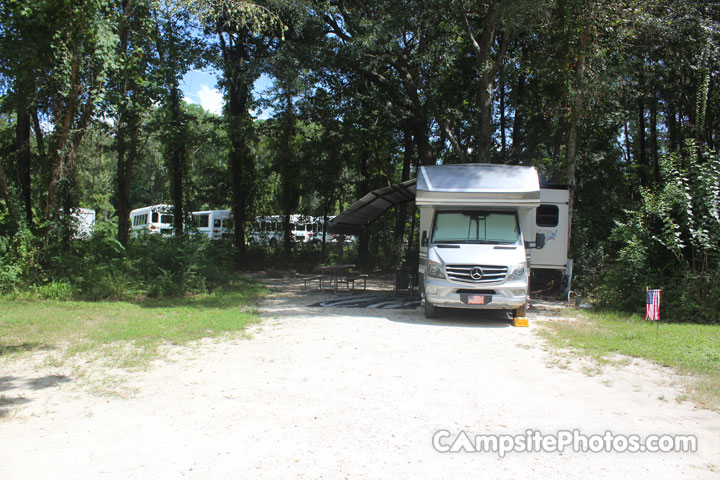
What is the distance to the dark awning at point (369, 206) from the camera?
15289 millimetres

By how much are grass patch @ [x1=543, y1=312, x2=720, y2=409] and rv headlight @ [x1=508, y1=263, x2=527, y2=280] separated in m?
1.13

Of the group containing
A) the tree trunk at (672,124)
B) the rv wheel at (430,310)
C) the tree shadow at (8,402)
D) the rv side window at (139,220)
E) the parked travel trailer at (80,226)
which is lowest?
the tree shadow at (8,402)

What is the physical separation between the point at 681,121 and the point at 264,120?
63.6 ft

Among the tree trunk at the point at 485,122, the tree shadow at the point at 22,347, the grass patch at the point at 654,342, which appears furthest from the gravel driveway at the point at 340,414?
the tree trunk at the point at 485,122

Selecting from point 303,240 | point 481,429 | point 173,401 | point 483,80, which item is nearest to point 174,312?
point 173,401

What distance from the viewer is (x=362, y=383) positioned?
6309mm

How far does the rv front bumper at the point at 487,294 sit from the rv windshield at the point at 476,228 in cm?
107

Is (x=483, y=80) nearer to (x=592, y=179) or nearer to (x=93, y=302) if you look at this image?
(x=592, y=179)

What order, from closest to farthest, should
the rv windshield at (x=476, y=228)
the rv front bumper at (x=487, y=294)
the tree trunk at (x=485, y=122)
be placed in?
the rv front bumper at (x=487, y=294) → the rv windshield at (x=476, y=228) → the tree trunk at (x=485, y=122)

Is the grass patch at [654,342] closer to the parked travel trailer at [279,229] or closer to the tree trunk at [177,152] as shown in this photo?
the tree trunk at [177,152]

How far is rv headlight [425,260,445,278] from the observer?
10508 millimetres

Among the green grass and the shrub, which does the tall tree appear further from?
the shrub

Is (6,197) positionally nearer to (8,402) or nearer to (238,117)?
(238,117)

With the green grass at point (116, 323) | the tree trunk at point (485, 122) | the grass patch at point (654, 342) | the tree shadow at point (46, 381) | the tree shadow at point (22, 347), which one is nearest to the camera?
the tree shadow at point (46, 381)
